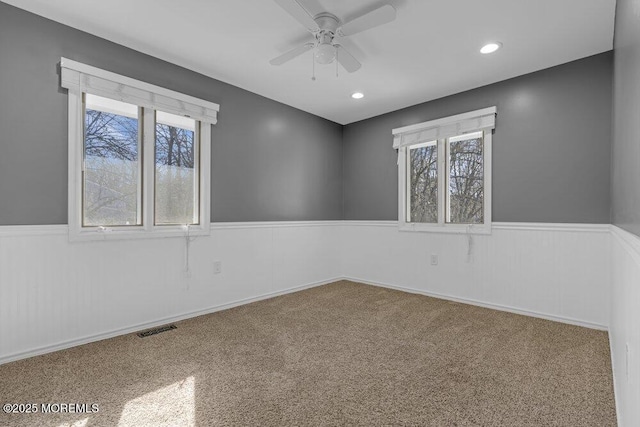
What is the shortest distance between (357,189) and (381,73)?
6.22 ft

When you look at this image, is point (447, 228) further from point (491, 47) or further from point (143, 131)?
point (143, 131)

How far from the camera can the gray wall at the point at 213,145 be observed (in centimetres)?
221

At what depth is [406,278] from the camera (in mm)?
4164

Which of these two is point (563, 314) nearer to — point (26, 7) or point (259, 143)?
point (259, 143)

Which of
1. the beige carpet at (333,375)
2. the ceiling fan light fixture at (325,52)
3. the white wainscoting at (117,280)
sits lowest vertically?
the beige carpet at (333,375)

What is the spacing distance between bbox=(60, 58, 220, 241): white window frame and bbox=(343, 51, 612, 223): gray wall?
2.79 meters

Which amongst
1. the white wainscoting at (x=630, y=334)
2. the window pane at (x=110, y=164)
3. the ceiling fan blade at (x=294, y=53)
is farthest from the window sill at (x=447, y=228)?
the window pane at (x=110, y=164)

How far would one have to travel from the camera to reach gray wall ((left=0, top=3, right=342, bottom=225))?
2205 mm

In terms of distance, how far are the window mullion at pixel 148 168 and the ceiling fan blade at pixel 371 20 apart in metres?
1.87

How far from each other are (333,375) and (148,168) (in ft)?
7.74

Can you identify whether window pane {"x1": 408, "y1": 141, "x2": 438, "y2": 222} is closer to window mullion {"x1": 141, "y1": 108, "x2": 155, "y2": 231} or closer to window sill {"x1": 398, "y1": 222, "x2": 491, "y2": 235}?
window sill {"x1": 398, "y1": 222, "x2": 491, "y2": 235}

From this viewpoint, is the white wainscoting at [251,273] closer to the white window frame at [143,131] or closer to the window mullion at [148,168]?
the white window frame at [143,131]

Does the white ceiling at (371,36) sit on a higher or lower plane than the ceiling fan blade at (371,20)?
higher

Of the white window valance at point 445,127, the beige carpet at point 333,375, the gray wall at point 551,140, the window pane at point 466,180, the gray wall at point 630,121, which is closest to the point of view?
the gray wall at point 630,121
